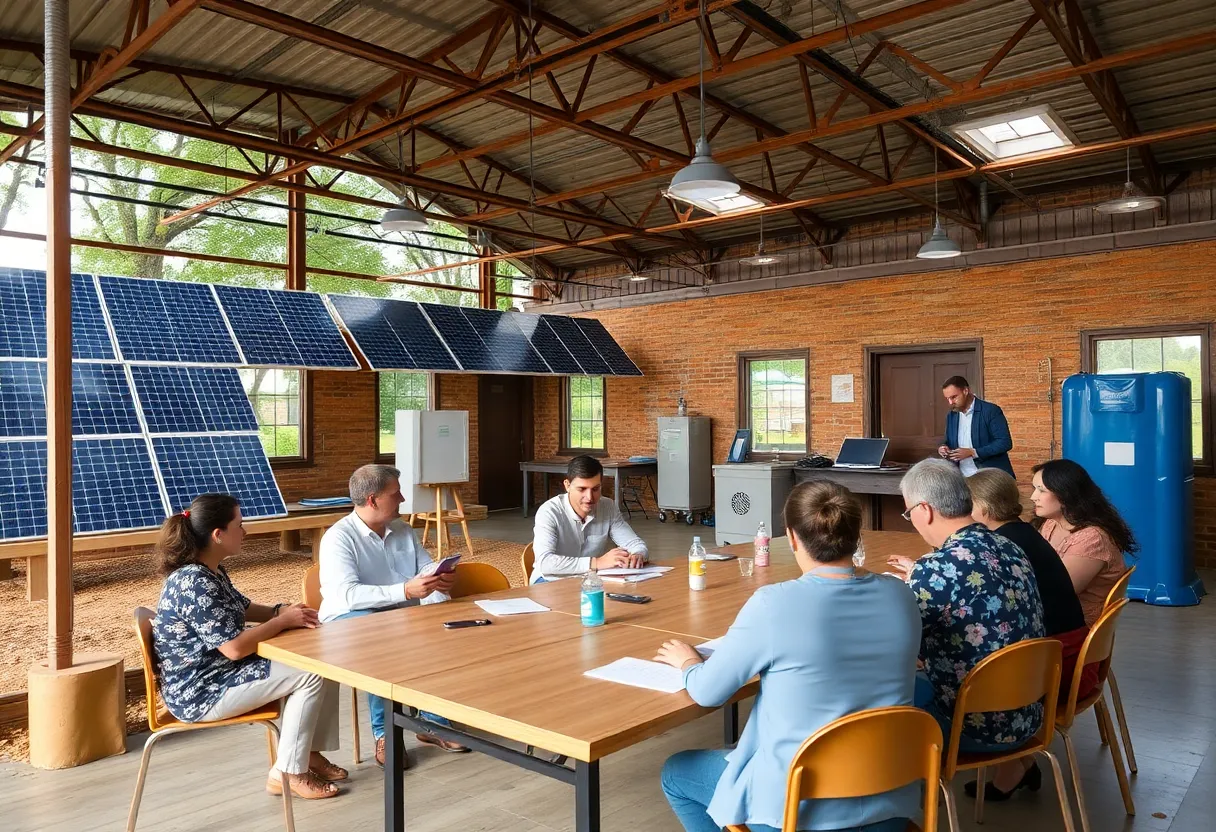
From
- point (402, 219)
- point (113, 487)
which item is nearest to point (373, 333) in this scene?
point (402, 219)

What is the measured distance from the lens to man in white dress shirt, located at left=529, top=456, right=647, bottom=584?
4.09 m

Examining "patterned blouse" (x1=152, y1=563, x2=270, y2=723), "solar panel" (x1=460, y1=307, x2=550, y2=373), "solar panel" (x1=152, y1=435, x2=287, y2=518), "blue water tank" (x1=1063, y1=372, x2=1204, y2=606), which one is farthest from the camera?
"solar panel" (x1=460, y1=307, x2=550, y2=373)

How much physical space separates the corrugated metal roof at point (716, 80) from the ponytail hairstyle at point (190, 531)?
408cm

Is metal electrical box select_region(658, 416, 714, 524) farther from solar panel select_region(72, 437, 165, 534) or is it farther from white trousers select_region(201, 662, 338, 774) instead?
white trousers select_region(201, 662, 338, 774)

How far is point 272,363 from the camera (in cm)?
831

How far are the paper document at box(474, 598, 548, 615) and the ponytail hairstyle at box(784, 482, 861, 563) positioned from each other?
136 centimetres

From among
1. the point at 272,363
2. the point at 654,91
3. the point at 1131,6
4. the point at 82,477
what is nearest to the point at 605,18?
the point at 654,91

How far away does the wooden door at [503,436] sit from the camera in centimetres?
1338

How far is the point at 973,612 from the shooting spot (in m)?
2.42

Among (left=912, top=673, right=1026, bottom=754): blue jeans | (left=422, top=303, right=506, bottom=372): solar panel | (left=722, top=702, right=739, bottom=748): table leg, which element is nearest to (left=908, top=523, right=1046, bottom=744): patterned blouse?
(left=912, top=673, right=1026, bottom=754): blue jeans

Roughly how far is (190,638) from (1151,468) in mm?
6881

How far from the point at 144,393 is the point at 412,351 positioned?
354cm

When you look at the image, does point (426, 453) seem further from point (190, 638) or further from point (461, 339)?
point (190, 638)

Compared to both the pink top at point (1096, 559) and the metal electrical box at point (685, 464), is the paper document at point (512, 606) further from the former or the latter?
the metal electrical box at point (685, 464)
